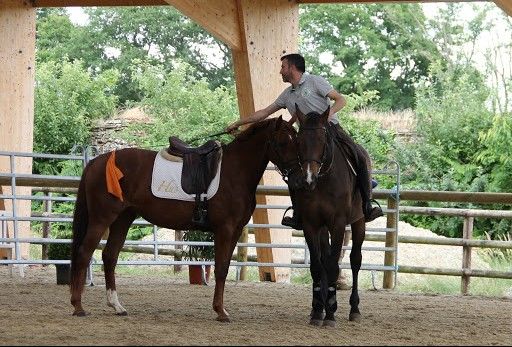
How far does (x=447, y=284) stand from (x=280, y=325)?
5394mm

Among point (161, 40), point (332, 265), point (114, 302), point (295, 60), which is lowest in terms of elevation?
point (114, 302)

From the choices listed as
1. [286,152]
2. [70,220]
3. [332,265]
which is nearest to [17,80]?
[70,220]

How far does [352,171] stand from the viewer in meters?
7.48

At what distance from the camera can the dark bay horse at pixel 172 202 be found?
23.9ft

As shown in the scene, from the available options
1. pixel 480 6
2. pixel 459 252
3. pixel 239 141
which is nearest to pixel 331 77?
pixel 480 6

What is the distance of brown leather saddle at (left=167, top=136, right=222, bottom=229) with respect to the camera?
7324mm

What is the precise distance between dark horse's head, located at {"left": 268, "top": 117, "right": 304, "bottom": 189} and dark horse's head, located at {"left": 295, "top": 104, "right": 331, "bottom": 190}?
107 millimetres

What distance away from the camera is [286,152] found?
7145 mm

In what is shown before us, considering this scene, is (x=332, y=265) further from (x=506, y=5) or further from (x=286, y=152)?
(x=506, y=5)

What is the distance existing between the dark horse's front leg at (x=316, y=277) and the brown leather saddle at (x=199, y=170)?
0.75m

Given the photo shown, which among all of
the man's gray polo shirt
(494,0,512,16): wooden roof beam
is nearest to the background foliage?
(494,0,512,16): wooden roof beam

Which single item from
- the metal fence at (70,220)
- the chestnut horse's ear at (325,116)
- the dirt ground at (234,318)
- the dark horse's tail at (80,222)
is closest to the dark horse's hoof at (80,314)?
the dirt ground at (234,318)

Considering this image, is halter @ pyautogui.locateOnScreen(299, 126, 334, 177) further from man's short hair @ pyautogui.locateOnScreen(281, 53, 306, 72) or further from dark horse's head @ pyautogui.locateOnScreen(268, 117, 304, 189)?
man's short hair @ pyautogui.locateOnScreen(281, 53, 306, 72)

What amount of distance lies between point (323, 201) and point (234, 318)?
1.13 meters
